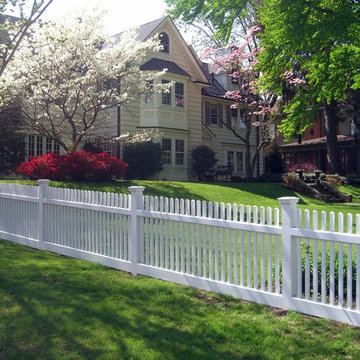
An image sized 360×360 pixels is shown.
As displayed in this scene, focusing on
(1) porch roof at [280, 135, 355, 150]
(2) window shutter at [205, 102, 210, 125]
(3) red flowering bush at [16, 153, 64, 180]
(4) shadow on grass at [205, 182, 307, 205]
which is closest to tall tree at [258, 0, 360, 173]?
(4) shadow on grass at [205, 182, 307, 205]

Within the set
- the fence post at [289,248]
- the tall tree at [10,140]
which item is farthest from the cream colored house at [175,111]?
the fence post at [289,248]

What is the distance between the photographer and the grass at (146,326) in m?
4.13

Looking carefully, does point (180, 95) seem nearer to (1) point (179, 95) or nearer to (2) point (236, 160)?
(1) point (179, 95)

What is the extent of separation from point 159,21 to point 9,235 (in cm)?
1854

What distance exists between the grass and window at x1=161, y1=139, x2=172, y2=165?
1894 cm

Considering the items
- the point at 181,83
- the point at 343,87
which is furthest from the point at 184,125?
the point at 343,87

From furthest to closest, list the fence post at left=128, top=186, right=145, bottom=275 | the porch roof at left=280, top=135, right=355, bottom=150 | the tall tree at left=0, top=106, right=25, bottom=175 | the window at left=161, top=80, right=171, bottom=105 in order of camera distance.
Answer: the porch roof at left=280, top=135, right=355, bottom=150 → the window at left=161, top=80, right=171, bottom=105 → the tall tree at left=0, top=106, right=25, bottom=175 → the fence post at left=128, top=186, right=145, bottom=275

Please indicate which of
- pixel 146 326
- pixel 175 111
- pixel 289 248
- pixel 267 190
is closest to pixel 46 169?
pixel 267 190

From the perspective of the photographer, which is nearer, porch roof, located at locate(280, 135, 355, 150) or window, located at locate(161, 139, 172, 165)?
window, located at locate(161, 139, 172, 165)

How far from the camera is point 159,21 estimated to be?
25.4 metres

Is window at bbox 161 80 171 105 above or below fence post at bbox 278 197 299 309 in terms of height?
above

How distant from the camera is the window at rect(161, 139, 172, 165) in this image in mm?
25278

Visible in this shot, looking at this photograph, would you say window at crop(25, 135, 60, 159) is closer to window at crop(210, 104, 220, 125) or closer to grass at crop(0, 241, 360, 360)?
window at crop(210, 104, 220, 125)

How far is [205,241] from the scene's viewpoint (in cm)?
589
